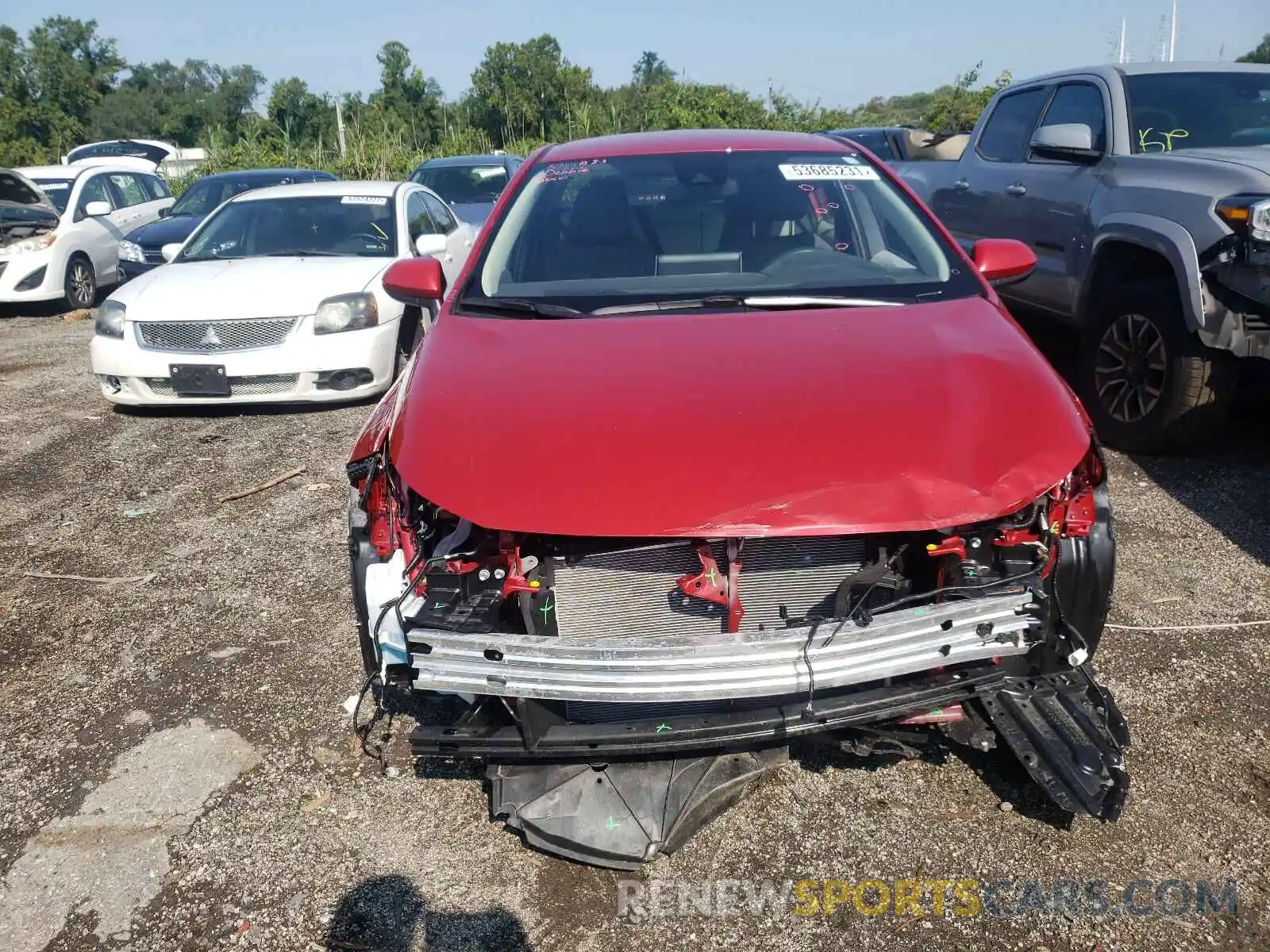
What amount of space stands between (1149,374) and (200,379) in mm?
5376

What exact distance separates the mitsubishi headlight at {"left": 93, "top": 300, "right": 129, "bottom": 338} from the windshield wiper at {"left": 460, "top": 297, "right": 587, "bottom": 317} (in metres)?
4.09

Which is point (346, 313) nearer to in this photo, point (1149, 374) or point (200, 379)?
point (200, 379)

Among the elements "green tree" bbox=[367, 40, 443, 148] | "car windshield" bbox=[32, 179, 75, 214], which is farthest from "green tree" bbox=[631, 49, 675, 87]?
"car windshield" bbox=[32, 179, 75, 214]

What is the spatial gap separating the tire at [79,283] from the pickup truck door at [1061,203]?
33.0ft

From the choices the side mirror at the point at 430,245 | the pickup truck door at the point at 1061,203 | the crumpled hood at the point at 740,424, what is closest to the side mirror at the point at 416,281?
the crumpled hood at the point at 740,424

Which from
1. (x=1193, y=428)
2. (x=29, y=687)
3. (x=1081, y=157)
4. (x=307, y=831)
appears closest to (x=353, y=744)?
(x=307, y=831)

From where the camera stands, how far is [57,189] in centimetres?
1311

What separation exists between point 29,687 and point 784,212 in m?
3.14

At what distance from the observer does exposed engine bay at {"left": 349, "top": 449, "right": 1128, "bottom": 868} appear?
85.0 inches

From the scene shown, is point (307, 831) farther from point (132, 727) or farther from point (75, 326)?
point (75, 326)

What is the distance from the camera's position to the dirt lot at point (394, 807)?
231 centimetres

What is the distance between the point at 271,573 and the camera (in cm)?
418

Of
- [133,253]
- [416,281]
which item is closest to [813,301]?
[416,281]

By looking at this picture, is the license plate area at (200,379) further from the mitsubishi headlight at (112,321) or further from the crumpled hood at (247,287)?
the mitsubishi headlight at (112,321)
